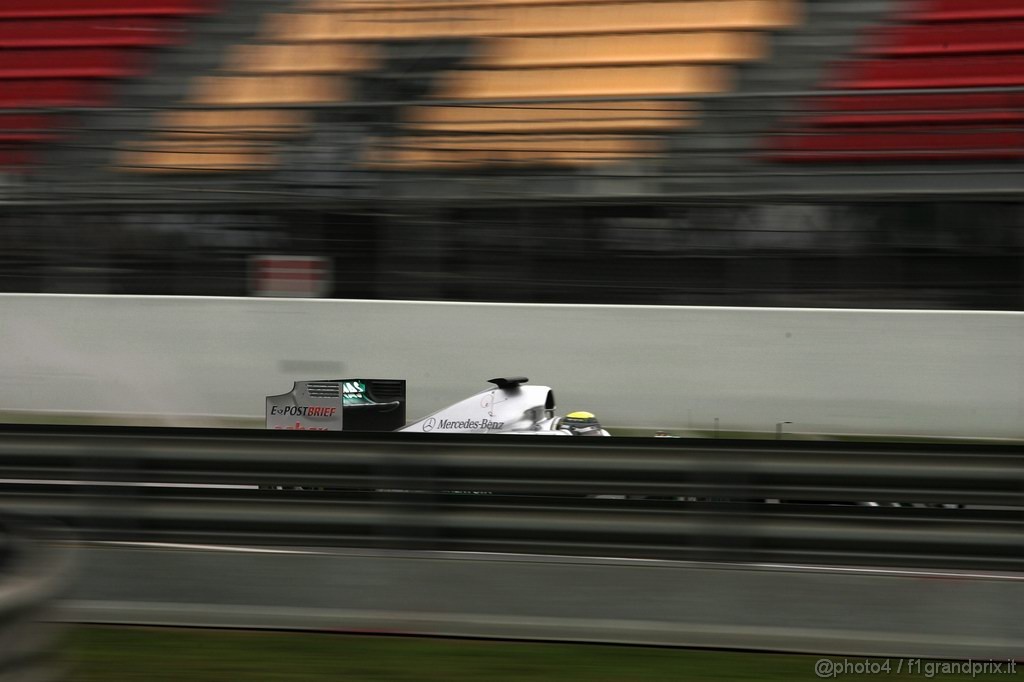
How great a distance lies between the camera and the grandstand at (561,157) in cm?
1004

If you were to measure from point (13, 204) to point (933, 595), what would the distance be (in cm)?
971

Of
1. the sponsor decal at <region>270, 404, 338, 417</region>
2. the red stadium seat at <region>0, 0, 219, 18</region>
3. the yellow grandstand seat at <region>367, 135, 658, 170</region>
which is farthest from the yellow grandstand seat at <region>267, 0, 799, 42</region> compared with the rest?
the sponsor decal at <region>270, 404, 338, 417</region>

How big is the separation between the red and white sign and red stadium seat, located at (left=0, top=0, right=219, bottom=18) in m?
4.94

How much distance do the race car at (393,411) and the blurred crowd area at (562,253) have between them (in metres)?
2.43

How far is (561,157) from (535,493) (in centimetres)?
691

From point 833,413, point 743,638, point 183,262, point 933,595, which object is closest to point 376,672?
point 743,638

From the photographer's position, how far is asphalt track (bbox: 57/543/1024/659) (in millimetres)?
3797

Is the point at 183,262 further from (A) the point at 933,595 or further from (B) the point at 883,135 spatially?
(A) the point at 933,595

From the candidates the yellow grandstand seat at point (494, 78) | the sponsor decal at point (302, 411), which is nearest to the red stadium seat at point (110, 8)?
the yellow grandstand seat at point (494, 78)

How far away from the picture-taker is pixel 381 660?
147 inches

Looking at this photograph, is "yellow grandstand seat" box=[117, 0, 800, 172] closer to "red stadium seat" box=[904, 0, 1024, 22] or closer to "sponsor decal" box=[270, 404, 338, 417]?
"red stadium seat" box=[904, 0, 1024, 22]

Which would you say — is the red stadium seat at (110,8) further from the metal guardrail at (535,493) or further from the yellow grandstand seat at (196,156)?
the metal guardrail at (535,493)

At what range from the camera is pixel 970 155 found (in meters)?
10.1

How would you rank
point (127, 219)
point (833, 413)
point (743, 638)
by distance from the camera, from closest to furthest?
point (743, 638), point (833, 413), point (127, 219)
